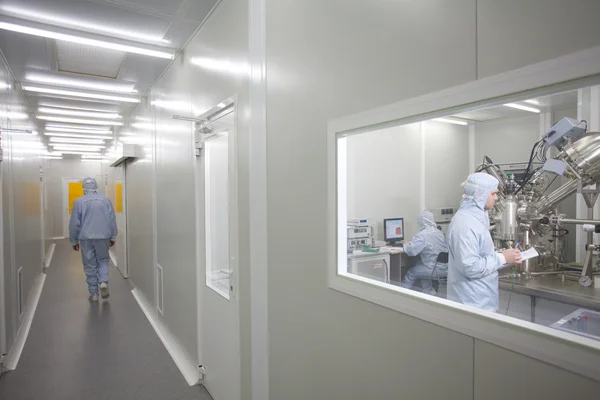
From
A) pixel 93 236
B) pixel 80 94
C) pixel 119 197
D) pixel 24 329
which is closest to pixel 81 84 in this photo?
pixel 80 94

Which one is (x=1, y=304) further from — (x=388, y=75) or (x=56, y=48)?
(x=388, y=75)

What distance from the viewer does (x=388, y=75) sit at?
46.4 inches

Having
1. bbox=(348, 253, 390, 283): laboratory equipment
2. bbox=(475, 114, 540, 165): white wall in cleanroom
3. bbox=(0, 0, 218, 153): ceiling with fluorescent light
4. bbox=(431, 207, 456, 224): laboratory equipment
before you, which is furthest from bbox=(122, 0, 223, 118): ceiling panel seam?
bbox=(475, 114, 540, 165): white wall in cleanroom

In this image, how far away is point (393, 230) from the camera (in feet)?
13.7

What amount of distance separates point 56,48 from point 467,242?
11.8 feet

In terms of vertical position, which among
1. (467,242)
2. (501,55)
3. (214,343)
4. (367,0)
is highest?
(367,0)

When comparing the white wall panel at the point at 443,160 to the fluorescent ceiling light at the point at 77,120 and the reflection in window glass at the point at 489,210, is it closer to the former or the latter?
the reflection in window glass at the point at 489,210

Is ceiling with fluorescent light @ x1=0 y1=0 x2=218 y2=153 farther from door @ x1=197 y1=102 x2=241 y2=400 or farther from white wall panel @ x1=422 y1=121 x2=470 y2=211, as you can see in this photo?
white wall panel @ x1=422 y1=121 x2=470 y2=211

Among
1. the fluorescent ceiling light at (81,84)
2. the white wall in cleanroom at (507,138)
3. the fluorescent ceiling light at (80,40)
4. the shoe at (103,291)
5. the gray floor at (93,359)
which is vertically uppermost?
the fluorescent ceiling light at (81,84)

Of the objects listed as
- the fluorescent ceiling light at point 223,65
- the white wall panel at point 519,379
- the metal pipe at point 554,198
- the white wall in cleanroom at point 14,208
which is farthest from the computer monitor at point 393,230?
the white wall in cleanroom at point 14,208

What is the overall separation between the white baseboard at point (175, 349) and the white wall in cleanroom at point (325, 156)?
1.34 metres


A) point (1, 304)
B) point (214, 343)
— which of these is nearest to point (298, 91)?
point (214, 343)

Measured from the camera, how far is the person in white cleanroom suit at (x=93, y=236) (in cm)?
509

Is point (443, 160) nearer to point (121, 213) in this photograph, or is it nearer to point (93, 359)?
point (93, 359)
